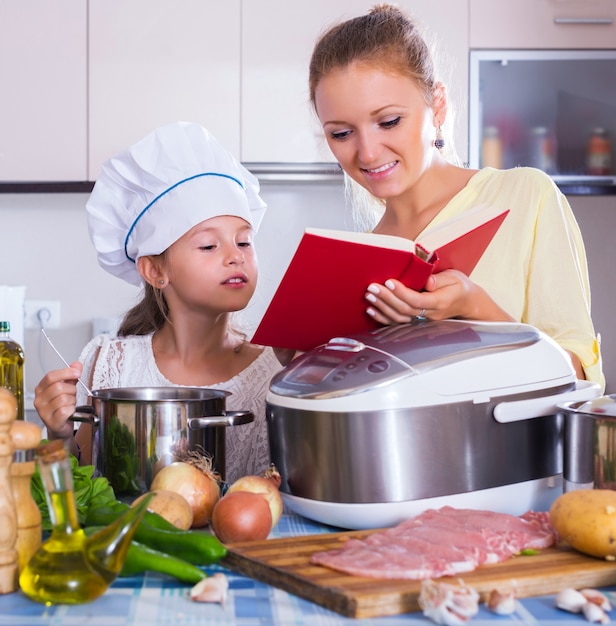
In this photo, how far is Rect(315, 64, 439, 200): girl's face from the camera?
1425mm

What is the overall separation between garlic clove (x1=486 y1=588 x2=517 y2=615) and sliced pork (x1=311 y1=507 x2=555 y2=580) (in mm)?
46

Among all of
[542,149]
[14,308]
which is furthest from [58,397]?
[542,149]

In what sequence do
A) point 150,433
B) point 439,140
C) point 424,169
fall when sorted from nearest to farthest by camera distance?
point 150,433, point 424,169, point 439,140

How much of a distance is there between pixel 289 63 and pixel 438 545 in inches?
89.5

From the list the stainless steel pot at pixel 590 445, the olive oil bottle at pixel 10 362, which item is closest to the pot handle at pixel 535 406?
the stainless steel pot at pixel 590 445

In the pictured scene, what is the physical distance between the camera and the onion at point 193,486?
0.92 m

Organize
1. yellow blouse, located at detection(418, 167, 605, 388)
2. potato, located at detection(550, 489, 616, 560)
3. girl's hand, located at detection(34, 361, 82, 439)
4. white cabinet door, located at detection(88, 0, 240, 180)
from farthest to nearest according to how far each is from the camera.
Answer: white cabinet door, located at detection(88, 0, 240, 180) < yellow blouse, located at detection(418, 167, 605, 388) < girl's hand, located at detection(34, 361, 82, 439) < potato, located at detection(550, 489, 616, 560)

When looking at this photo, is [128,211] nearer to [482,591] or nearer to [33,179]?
[482,591]

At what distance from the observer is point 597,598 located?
2.29 feet

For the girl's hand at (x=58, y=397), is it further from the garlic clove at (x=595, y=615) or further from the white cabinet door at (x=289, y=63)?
the white cabinet door at (x=289, y=63)

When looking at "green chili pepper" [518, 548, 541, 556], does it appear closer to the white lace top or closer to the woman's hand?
the woman's hand

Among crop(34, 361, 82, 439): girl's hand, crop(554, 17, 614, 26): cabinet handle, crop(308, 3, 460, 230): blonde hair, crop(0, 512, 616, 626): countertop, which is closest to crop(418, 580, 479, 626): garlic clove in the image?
crop(0, 512, 616, 626): countertop

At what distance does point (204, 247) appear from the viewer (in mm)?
1467

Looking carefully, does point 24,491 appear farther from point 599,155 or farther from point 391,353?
point 599,155
